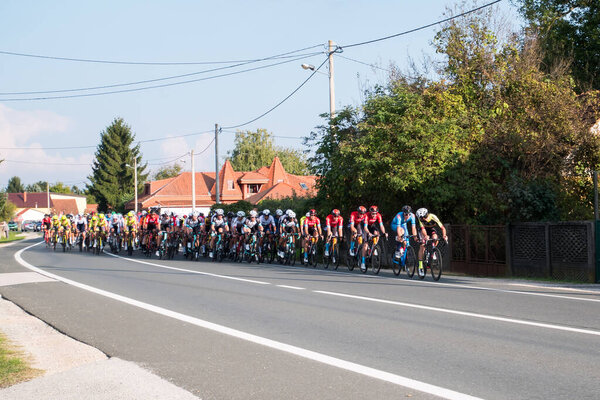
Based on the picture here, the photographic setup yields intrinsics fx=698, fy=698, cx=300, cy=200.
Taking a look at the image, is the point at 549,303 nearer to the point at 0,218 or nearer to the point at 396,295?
the point at 396,295

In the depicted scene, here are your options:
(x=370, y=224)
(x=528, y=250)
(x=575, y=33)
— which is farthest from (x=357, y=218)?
(x=575, y=33)

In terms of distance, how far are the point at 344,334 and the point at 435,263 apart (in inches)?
330

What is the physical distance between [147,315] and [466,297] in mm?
5726

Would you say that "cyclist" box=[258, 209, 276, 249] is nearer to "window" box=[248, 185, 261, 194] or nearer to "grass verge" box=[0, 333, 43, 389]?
"grass verge" box=[0, 333, 43, 389]

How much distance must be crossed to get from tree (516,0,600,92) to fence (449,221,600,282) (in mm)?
18261

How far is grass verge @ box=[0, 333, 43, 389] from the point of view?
6.50 m

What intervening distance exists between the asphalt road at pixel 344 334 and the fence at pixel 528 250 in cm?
215

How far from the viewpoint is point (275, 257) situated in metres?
27.8

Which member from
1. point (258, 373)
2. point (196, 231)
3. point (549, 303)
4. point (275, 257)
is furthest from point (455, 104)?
point (258, 373)

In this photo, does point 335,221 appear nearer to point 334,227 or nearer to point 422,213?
point 334,227

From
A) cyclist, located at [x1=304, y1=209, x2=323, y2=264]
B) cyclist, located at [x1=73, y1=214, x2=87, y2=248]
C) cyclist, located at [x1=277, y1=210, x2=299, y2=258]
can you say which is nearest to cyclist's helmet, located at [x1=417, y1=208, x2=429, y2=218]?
cyclist, located at [x1=304, y1=209, x2=323, y2=264]

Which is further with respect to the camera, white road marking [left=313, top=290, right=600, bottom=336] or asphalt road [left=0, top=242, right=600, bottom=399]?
white road marking [left=313, top=290, right=600, bottom=336]

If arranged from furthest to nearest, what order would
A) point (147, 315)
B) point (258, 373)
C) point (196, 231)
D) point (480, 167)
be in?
point (196, 231)
point (480, 167)
point (147, 315)
point (258, 373)

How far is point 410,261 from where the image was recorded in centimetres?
1777
